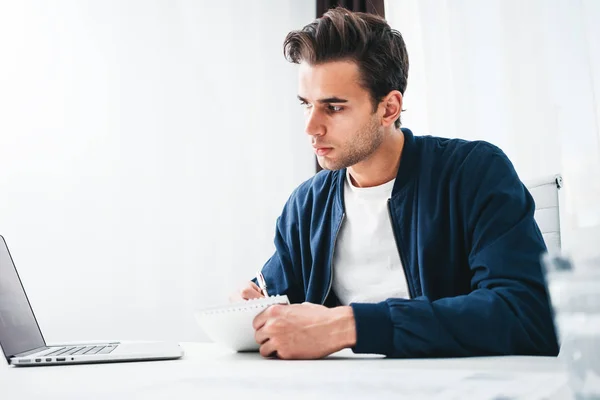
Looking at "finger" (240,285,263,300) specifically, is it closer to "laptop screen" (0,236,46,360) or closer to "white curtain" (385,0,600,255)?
"laptop screen" (0,236,46,360)

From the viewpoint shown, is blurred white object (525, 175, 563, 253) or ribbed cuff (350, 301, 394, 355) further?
blurred white object (525, 175, 563, 253)

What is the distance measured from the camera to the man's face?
1485 millimetres

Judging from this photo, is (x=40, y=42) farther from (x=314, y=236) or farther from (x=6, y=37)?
(x=314, y=236)

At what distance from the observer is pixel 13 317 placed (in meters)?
1.14

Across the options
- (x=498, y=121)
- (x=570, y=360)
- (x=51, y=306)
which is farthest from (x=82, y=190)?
(x=570, y=360)

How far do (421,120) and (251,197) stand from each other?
92cm

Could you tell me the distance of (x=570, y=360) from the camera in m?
0.31

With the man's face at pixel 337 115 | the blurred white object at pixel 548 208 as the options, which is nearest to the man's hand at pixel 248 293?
the man's face at pixel 337 115

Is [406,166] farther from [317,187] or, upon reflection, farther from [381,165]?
[317,187]

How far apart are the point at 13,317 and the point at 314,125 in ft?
2.53

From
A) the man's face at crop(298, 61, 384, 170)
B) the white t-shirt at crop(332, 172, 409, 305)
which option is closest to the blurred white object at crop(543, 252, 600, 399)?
the white t-shirt at crop(332, 172, 409, 305)

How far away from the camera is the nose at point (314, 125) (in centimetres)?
148

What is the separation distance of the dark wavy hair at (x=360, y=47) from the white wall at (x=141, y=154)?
1.48 metres

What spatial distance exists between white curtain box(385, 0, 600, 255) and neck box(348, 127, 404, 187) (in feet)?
2.76
